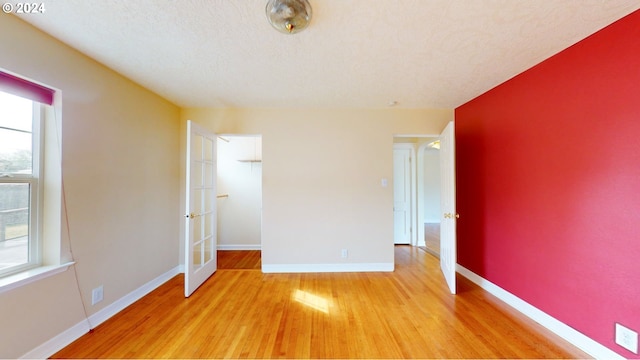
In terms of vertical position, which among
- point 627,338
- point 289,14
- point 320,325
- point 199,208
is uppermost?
point 289,14

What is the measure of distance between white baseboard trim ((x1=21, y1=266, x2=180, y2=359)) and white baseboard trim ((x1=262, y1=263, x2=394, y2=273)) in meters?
1.37

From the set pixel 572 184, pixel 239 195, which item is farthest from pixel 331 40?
pixel 239 195

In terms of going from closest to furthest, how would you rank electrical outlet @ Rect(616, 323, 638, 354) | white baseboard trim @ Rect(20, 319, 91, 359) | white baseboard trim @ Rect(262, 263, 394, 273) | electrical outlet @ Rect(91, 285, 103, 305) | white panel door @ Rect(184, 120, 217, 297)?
1. electrical outlet @ Rect(616, 323, 638, 354)
2. white baseboard trim @ Rect(20, 319, 91, 359)
3. electrical outlet @ Rect(91, 285, 103, 305)
4. white panel door @ Rect(184, 120, 217, 297)
5. white baseboard trim @ Rect(262, 263, 394, 273)

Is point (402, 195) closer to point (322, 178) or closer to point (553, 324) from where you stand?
point (322, 178)

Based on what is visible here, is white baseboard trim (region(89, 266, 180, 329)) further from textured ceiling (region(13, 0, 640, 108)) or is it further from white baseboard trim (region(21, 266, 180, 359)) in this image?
textured ceiling (region(13, 0, 640, 108))

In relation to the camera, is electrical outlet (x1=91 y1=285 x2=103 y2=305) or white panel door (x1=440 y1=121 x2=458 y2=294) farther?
white panel door (x1=440 y1=121 x2=458 y2=294)

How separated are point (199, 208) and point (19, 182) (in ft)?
5.06

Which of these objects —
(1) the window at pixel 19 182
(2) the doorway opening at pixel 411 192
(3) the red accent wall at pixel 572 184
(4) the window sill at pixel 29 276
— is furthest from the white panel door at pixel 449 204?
(1) the window at pixel 19 182

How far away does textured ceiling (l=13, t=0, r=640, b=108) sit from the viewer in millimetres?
1450

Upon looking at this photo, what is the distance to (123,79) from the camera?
7.80ft

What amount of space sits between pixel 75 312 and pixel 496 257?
404 centimetres

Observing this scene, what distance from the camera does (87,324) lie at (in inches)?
77.2
